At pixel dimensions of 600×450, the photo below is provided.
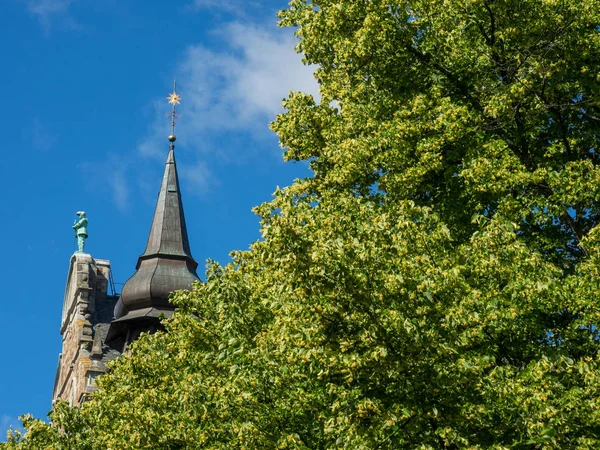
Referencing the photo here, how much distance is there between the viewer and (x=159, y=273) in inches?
2005

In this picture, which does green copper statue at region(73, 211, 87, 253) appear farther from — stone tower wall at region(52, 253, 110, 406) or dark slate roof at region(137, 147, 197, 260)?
dark slate roof at region(137, 147, 197, 260)

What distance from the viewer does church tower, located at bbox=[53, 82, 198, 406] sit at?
164 ft

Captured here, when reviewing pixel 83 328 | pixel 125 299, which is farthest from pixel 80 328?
pixel 125 299

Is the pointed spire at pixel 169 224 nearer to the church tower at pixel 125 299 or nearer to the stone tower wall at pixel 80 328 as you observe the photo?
the church tower at pixel 125 299

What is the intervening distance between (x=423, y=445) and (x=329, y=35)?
11.1 m

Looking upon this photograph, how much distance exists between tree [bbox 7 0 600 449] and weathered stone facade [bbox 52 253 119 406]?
2558cm

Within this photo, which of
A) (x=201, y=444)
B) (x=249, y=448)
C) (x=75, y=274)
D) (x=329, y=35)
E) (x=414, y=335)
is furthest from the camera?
(x=75, y=274)

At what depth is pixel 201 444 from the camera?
1956cm

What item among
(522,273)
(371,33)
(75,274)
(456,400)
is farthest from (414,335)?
(75,274)

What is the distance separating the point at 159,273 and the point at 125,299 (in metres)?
2.06

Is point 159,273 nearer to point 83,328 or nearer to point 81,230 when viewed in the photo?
point 83,328

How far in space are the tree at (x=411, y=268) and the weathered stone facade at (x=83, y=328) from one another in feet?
83.9

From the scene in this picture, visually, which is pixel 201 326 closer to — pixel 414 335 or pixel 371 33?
pixel 371 33

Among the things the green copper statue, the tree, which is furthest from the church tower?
the tree
